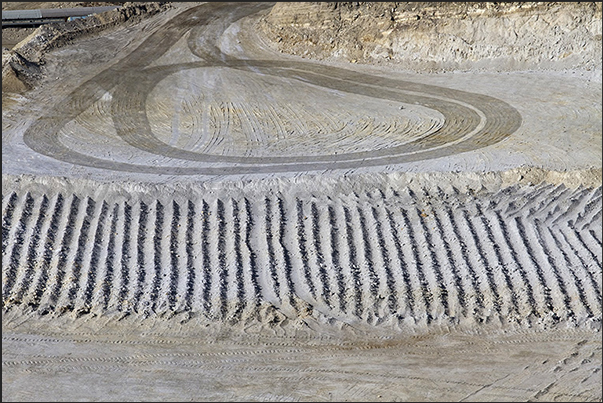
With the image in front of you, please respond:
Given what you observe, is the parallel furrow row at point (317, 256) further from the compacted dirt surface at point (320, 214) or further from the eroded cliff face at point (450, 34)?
the eroded cliff face at point (450, 34)

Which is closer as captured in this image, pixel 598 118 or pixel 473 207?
pixel 473 207

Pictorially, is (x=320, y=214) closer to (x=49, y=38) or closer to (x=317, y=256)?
(x=317, y=256)

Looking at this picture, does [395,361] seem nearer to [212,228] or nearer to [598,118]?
[212,228]

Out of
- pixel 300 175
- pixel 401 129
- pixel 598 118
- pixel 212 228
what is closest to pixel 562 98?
pixel 598 118

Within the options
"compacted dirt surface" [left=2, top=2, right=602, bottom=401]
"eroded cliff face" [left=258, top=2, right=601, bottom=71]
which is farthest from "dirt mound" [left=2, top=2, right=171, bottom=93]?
"eroded cliff face" [left=258, top=2, right=601, bottom=71]

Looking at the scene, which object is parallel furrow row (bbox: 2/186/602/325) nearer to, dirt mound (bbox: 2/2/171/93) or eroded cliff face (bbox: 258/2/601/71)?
dirt mound (bbox: 2/2/171/93)

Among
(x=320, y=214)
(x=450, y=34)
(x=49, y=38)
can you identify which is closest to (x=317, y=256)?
(x=320, y=214)
